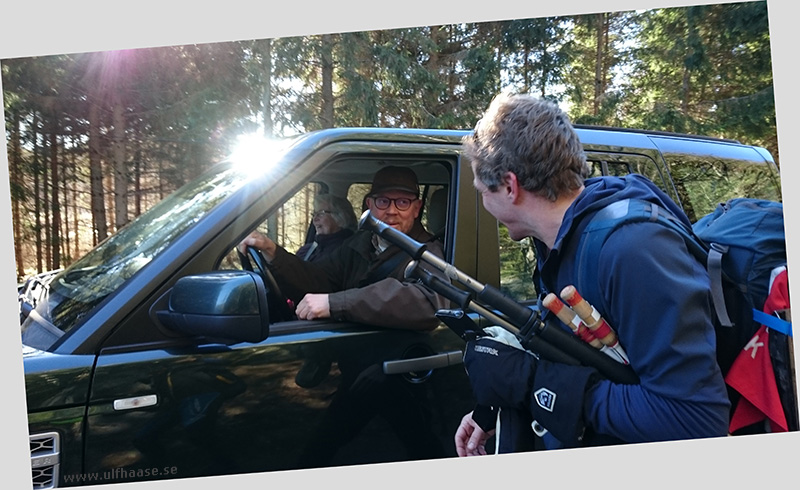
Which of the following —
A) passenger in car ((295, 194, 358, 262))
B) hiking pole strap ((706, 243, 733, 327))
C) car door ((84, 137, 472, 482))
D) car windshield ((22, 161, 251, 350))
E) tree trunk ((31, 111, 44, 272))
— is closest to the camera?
hiking pole strap ((706, 243, 733, 327))

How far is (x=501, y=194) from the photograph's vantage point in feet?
5.64

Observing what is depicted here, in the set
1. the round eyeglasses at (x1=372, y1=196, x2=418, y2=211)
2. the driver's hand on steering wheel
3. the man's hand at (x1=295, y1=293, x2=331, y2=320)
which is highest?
the round eyeglasses at (x1=372, y1=196, x2=418, y2=211)

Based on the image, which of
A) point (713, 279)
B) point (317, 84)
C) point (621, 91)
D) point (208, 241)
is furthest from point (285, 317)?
point (621, 91)

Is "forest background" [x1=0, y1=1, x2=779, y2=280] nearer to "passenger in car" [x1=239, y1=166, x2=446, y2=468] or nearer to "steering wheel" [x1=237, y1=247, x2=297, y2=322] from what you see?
"steering wheel" [x1=237, y1=247, x2=297, y2=322]

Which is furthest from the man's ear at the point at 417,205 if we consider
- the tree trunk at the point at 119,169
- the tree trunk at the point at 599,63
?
the tree trunk at the point at 599,63

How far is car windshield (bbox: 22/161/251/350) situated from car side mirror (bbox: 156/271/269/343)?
32 centimetres

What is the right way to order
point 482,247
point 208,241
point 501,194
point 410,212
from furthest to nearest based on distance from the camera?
point 410,212 < point 482,247 < point 208,241 < point 501,194

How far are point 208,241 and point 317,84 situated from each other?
7440 millimetres

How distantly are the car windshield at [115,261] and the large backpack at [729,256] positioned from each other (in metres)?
1.33

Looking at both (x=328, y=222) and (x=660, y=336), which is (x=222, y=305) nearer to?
(x=660, y=336)

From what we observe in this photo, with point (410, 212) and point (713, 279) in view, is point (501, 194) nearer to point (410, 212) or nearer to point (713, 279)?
point (713, 279)

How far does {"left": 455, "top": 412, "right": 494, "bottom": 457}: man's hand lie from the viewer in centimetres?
193

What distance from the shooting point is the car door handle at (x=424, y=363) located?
2.00 m

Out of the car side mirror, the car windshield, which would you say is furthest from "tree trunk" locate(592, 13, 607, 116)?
the car side mirror
